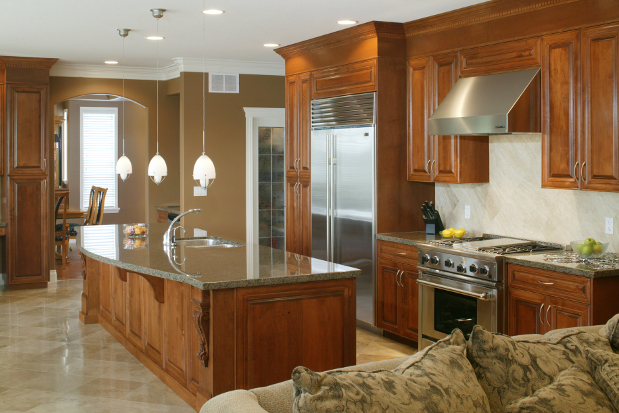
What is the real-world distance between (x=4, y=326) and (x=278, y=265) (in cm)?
326

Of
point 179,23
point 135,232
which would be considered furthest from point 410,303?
point 179,23

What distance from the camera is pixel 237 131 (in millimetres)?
7387

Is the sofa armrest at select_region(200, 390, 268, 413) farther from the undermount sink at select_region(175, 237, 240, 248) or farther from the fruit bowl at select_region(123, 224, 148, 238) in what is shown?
the fruit bowl at select_region(123, 224, 148, 238)

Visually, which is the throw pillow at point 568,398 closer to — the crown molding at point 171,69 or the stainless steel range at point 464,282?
the stainless steel range at point 464,282

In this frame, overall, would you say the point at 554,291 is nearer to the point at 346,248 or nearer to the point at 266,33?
the point at 346,248

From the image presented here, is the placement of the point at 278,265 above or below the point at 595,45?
below

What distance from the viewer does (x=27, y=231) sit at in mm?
7082

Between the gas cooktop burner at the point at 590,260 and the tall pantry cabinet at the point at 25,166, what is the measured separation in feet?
18.6

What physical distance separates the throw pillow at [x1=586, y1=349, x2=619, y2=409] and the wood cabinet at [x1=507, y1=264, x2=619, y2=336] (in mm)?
1443

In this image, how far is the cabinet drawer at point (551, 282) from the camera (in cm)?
341

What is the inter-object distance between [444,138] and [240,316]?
2.35 metres

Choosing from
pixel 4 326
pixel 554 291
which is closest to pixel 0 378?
pixel 4 326

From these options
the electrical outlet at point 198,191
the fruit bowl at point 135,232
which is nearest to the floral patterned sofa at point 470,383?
the fruit bowl at point 135,232

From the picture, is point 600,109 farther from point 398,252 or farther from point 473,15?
point 398,252
